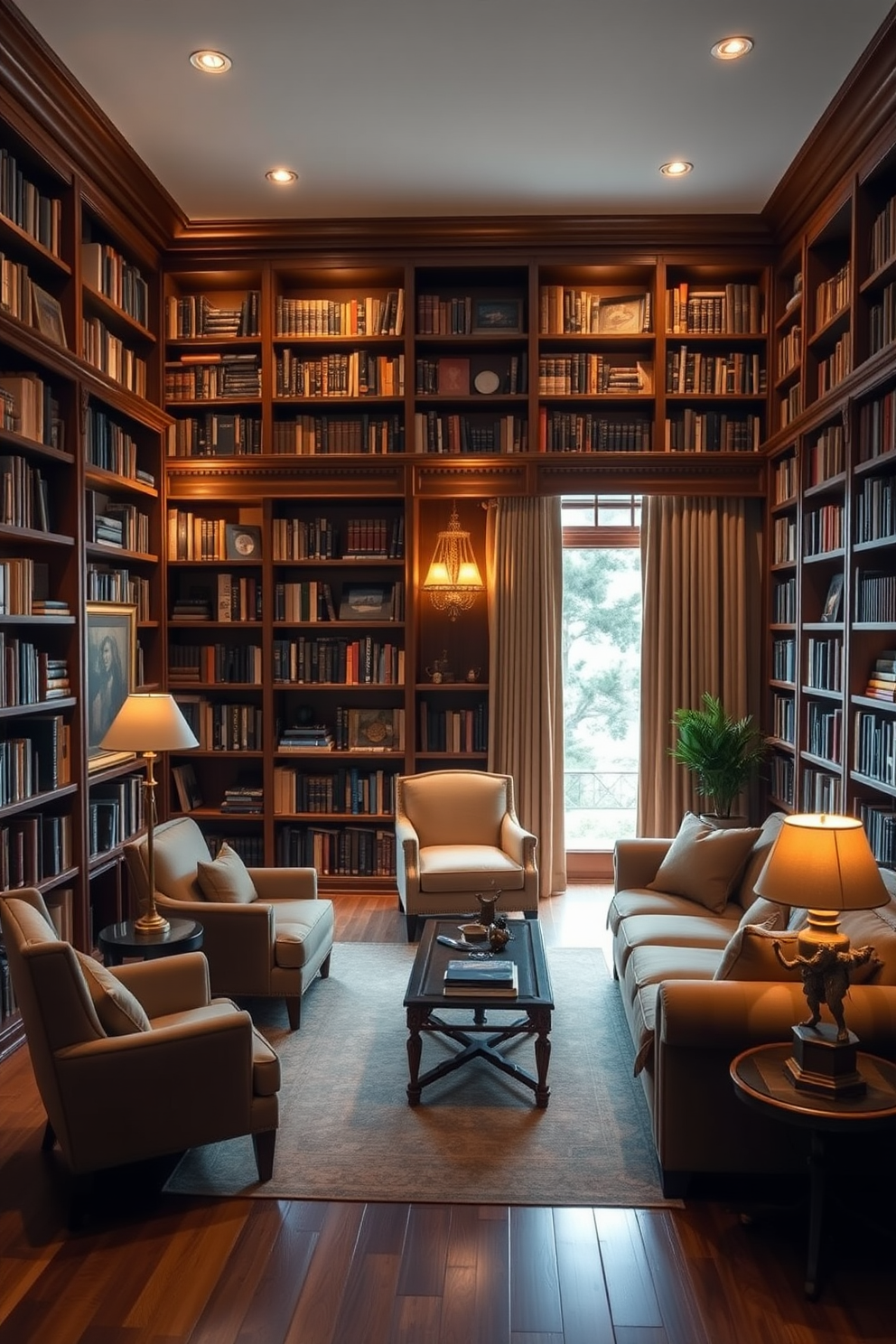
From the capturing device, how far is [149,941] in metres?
3.72

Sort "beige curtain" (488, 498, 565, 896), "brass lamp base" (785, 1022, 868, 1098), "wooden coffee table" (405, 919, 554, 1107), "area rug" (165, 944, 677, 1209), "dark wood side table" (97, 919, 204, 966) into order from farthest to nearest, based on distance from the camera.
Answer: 1. "beige curtain" (488, 498, 565, 896)
2. "dark wood side table" (97, 919, 204, 966)
3. "wooden coffee table" (405, 919, 554, 1107)
4. "area rug" (165, 944, 677, 1209)
5. "brass lamp base" (785, 1022, 868, 1098)

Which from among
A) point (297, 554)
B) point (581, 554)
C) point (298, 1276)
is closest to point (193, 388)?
point (297, 554)

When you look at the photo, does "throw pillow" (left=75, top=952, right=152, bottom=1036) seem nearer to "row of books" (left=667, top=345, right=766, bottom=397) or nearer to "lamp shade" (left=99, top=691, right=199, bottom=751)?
"lamp shade" (left=99, top=691, right=199, bottom=751)

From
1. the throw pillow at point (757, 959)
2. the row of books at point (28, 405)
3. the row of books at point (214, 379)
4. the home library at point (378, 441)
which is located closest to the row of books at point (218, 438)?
the home library at point (378, 441)

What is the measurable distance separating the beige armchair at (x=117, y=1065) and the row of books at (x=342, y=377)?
157 inches

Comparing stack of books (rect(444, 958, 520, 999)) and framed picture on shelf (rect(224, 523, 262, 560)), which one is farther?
framed picture on shelf (rect(224, 523, 262, 560))

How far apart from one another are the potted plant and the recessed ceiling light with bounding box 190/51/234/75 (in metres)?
3.92

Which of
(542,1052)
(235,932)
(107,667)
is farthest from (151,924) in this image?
(107,667)

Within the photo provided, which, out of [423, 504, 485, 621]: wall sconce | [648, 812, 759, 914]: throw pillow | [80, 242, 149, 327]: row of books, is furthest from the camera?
[423, 504, 485, 621]: wall sconce

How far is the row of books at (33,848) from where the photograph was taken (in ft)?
13.0

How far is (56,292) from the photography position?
14.9ft

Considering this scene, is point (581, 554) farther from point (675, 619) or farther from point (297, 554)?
point (297, 554)

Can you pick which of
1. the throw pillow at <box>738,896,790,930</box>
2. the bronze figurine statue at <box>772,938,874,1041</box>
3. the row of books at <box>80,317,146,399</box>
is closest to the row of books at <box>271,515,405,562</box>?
the row of books at <box>80,317,146,399</box>

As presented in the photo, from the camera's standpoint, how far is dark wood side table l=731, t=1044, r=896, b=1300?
2.43 m
